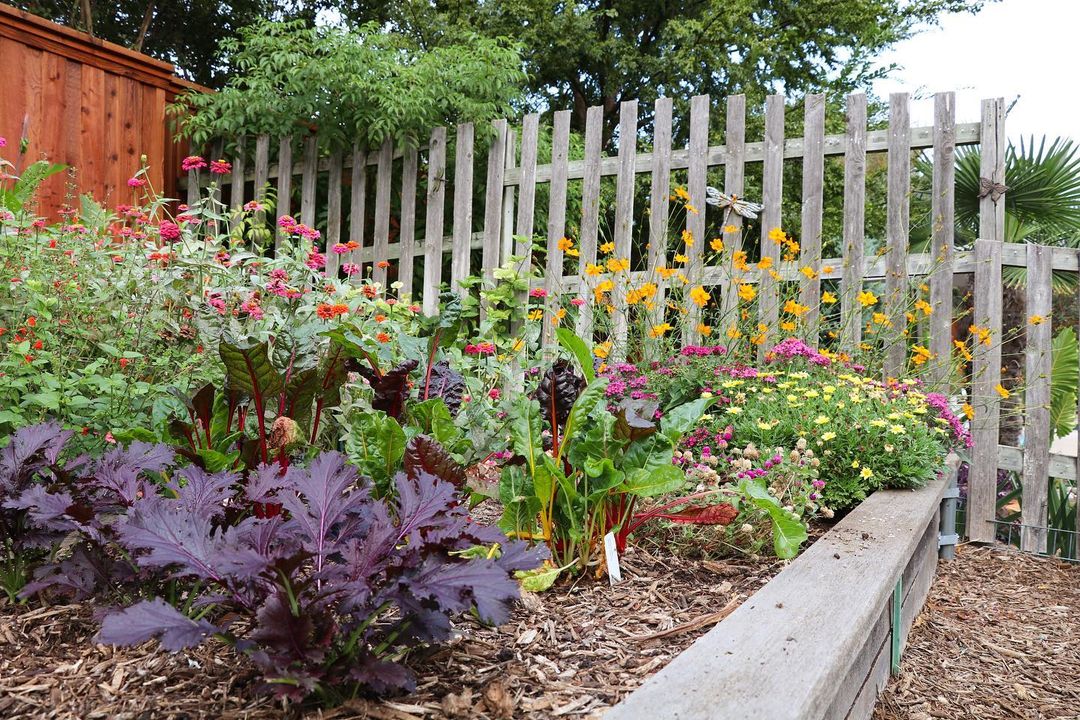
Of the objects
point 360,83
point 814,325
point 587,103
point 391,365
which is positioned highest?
point 587,103

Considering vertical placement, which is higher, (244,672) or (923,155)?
(923,155)

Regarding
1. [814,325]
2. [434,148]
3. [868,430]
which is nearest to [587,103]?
[434,148]

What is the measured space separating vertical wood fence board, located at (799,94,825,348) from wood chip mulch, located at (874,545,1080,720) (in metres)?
1.44

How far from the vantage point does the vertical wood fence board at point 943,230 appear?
4.02 metres

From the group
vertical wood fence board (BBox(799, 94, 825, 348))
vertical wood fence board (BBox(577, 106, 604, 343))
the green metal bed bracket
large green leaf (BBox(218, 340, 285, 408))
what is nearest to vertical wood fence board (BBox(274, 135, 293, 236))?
vertical wood fence board (BBox(577, 106, 604, 343))

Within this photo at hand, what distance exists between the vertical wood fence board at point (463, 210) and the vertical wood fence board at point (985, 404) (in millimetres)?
Result: 2890

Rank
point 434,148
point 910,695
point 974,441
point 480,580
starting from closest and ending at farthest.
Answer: point 480,580, point 910,695, point 974,441, point 434,148

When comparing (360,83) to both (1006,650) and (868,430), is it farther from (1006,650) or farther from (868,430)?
(1006,650)

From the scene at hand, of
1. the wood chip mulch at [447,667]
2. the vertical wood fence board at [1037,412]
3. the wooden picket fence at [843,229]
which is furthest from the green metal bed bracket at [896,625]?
the vertical wood fence board at [1037,412]

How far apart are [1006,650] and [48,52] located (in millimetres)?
6429

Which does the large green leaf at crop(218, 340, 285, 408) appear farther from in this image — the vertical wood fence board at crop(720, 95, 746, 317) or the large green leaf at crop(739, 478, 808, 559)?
the vertical wood fence board at crop(720, 95, 746, 317)

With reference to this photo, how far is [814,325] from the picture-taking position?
4.12 m

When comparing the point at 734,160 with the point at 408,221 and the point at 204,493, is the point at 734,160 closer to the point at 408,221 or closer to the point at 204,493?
the point at 408,221

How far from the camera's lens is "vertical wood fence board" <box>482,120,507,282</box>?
5.10 metres
